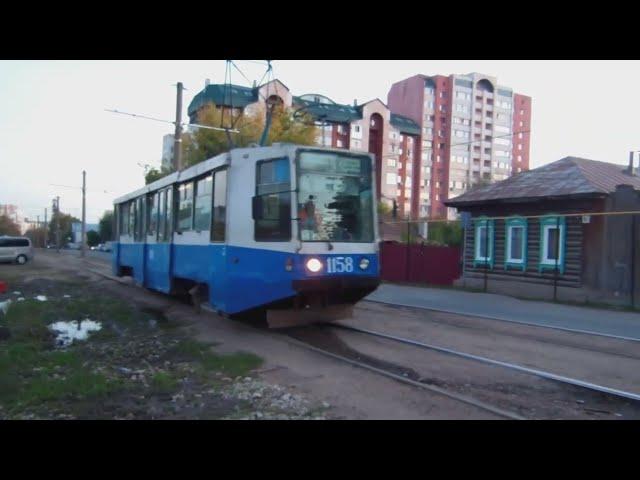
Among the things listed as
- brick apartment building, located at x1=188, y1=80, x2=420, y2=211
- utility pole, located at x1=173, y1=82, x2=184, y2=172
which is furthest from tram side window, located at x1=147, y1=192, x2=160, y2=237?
brick apartment building, located at x1=188, y1=80, x2=420, y2=211

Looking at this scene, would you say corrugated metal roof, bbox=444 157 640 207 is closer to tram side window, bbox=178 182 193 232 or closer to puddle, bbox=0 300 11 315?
tram side window, bbox=178 182 193 232

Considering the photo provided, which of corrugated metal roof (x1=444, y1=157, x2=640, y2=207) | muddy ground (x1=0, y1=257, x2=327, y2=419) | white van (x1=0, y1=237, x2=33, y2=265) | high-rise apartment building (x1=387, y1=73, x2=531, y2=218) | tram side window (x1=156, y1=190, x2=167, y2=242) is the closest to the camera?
muddy ground (x1=0, y1=257, x2=327, y2=419)

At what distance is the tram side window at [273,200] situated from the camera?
9.24 meters

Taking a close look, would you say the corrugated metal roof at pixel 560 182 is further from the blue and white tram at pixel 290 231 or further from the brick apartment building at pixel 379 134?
the brick apartment building at pixel 379 134

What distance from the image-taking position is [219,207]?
1061 centimetres

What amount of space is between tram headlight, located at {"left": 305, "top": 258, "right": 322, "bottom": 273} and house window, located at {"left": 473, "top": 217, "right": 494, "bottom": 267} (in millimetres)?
13513

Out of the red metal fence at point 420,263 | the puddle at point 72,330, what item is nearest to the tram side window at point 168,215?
the puddle at point 72,330

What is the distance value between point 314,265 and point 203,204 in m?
3.51

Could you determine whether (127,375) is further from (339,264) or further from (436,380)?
(436,380)

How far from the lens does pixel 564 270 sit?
18797 mm

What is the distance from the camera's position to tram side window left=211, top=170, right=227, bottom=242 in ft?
34.1

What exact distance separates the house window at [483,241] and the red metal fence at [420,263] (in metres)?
1.32

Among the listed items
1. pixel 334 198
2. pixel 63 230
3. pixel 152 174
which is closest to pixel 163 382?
pixel 334 198
